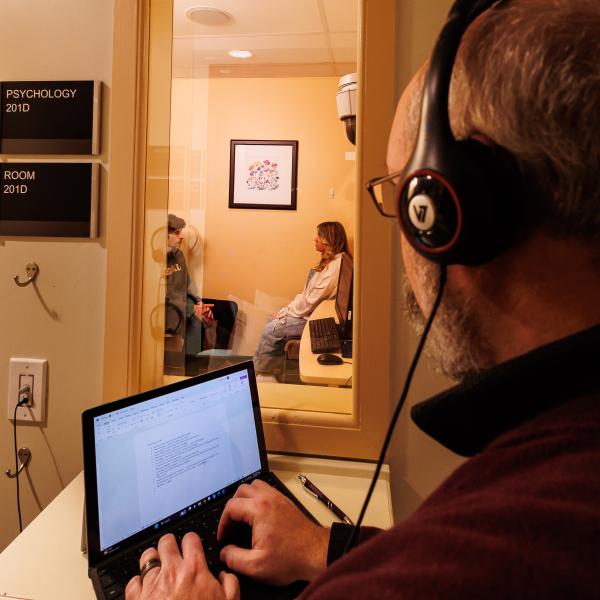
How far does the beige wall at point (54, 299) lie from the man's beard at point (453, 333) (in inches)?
34.3

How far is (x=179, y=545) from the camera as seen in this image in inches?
28.9

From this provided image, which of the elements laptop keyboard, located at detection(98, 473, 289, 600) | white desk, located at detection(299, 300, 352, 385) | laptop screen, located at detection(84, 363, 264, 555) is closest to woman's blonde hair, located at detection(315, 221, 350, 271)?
white desk, located at detection(299, 300, 352, 385)

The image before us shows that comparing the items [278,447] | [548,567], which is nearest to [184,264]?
[278,447]

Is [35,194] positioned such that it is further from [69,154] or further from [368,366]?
[368,366]

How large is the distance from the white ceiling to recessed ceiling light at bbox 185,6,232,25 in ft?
0.04

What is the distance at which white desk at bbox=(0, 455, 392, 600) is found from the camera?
71 centimetres

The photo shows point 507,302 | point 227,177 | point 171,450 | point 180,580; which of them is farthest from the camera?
point 227,177

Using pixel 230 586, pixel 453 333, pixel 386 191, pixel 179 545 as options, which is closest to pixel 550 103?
pixel 453 333

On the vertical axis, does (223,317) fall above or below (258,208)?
below

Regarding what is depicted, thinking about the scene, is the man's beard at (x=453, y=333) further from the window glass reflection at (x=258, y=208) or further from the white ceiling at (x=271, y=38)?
the white ceiling at (x=271, y=38)

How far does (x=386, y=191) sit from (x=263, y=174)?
0.98m

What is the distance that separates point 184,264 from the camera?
1307 millimetres

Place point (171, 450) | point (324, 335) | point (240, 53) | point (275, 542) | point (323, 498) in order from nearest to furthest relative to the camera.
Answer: point (275, 542) → point (171, 450) → point (323, 498) → point (324, 335) → point (240, 53)

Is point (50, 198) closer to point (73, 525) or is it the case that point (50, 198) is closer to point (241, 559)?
point (73, 525)
